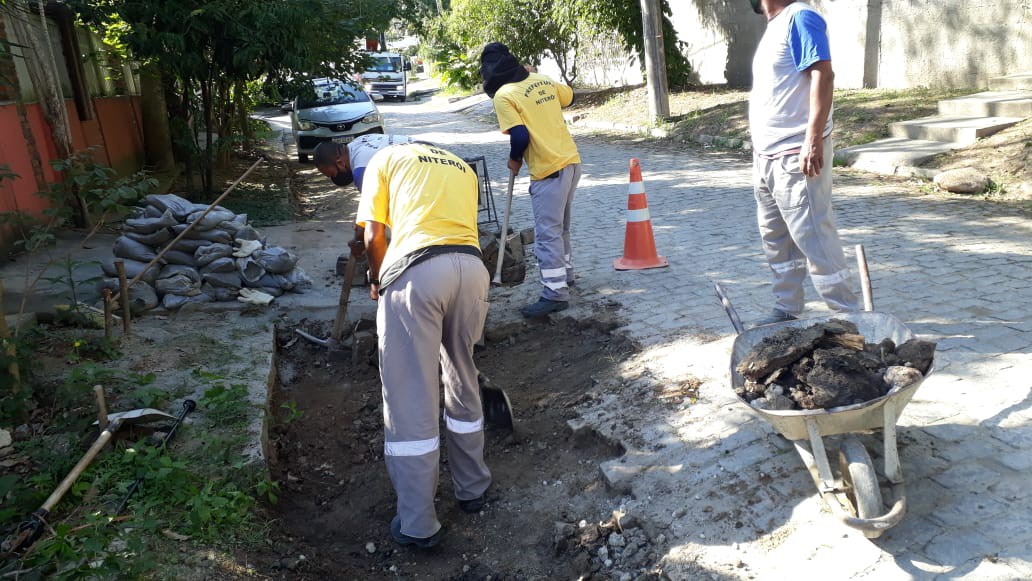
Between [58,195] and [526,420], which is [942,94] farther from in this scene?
[58,195]

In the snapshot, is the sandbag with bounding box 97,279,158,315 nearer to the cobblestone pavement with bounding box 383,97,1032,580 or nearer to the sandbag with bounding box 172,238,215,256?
the sandbag with bounding box 172,238,215,256

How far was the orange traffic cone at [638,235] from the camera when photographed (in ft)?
21.4

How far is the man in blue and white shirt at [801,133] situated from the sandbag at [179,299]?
446 centimetres

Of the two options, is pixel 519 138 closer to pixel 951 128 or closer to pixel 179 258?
pixel 179 258

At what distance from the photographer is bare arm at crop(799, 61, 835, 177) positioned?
3.87 m

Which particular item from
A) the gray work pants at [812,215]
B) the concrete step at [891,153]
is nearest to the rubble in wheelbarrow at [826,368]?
the gray work pants at [812,215]

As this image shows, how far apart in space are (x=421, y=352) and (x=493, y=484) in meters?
0.97

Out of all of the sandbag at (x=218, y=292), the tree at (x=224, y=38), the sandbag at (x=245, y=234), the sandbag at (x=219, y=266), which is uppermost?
the tree at (x=224, y=38)

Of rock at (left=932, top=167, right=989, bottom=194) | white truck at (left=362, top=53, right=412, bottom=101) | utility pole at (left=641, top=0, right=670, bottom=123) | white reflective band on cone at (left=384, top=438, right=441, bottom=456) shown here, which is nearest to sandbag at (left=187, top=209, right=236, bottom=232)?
white reflective band on cone at (left=384, top=438, right=441, bottom=456)

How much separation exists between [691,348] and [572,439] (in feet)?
3.52

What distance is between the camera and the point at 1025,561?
8.36 feet

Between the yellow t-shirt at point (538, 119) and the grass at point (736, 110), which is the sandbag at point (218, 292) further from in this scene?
the grass at point (736, 110)

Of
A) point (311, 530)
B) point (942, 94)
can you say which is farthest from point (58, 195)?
point (942, 94)

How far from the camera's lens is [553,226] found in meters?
5.87
